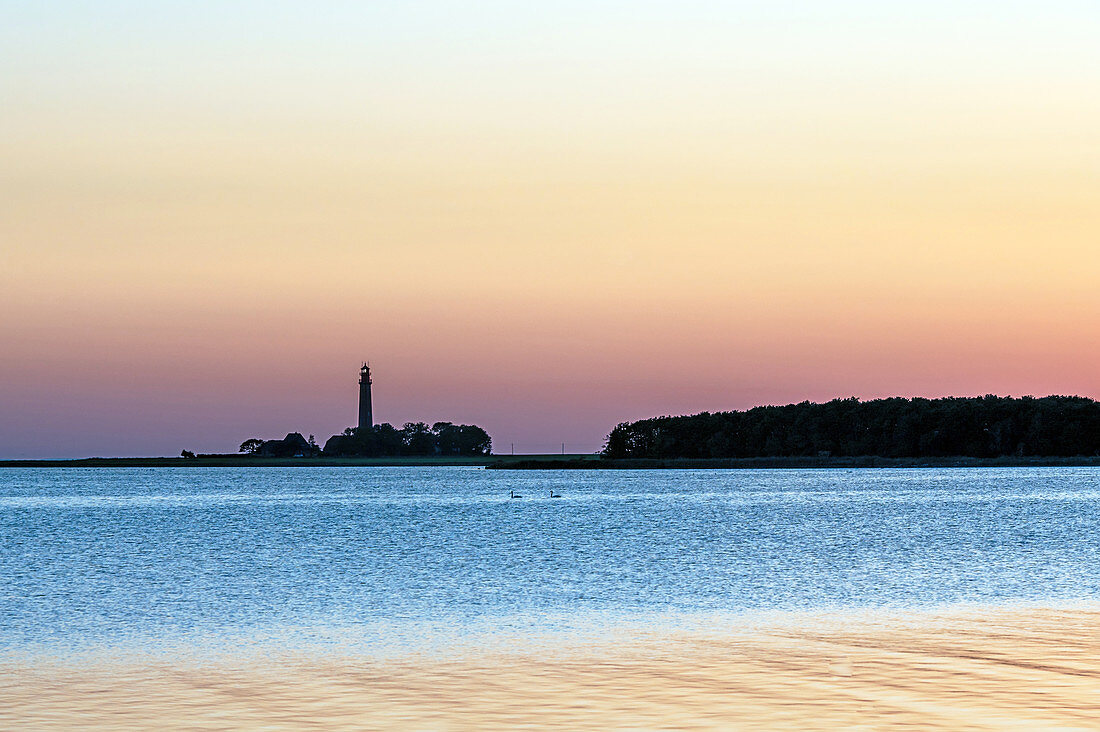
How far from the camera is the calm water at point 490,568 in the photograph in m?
25.5

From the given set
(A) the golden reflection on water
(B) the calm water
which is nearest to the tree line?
(B) the calm water

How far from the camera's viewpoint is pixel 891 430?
6570 inches

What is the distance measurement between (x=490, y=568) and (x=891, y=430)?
5322 inches

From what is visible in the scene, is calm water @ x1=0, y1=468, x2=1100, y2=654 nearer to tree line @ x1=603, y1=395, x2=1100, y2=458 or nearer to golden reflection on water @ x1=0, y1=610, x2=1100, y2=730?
golden reflection on water @ x1=0, y1=610, x2=1100, y2=730

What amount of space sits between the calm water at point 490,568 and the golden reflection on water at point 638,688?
11.2 feet

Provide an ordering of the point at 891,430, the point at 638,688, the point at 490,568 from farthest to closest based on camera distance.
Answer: the point at 891,430 < the point at 490,568 < the point at 638,688

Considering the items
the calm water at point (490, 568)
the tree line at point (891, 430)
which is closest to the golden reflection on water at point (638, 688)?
the calm water at point (490, 568)

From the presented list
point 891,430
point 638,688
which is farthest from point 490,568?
point 891,430

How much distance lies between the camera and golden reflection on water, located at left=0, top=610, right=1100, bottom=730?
14.7 meters

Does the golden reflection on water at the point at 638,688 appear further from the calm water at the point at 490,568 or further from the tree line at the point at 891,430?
the tree line at the point at 891,430

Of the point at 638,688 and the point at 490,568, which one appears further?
the point at 490,568

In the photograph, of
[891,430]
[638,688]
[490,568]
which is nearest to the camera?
[638,688]

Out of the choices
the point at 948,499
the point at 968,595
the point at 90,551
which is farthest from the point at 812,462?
the point at 968,595

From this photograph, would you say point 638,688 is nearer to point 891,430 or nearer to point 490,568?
point 490,568
